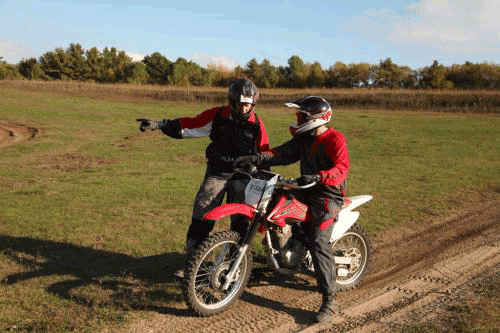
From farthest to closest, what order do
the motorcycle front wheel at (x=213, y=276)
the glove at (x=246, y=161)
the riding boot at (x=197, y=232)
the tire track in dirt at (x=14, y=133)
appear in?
the tire track in dirt at (x=14, y=133), the riding boot at (x=197, y=232), the glove at (x=246, y=161), the motorcycle front wheel at (x=213, y=276)

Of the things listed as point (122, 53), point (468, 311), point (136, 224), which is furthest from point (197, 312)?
point (122, 53)

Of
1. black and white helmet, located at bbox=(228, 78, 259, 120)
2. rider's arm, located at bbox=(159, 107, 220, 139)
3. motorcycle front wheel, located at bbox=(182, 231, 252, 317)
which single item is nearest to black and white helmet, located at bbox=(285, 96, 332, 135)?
black and white helmet, located at bbox=(228, 78, 259, 120)

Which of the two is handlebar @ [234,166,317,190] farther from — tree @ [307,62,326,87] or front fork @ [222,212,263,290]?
tree @ [307,62,326,87]

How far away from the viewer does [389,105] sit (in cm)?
4678

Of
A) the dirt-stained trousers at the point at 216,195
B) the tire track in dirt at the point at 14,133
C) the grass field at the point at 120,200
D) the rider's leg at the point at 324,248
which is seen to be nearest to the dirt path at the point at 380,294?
the rider's leg at the point at 324,248

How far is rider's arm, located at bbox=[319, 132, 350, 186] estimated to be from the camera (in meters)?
4.70

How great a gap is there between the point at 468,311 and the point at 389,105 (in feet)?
144

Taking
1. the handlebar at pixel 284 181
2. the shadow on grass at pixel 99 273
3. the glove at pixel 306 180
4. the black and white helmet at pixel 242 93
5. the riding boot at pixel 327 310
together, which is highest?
the black and white helmet at pixel 242 93

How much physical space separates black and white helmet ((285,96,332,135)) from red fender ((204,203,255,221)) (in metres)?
0.96

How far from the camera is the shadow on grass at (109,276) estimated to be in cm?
523

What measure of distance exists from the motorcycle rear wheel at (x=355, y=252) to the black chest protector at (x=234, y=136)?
1562mm

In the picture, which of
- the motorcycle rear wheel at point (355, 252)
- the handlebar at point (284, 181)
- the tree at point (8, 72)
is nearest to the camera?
the handlebar at point (284, 181)

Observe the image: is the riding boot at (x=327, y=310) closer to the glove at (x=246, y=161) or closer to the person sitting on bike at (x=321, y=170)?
the person sitting on bike at (x=321, y=170)

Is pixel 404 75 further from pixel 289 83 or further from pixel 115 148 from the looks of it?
pixel 115 148
